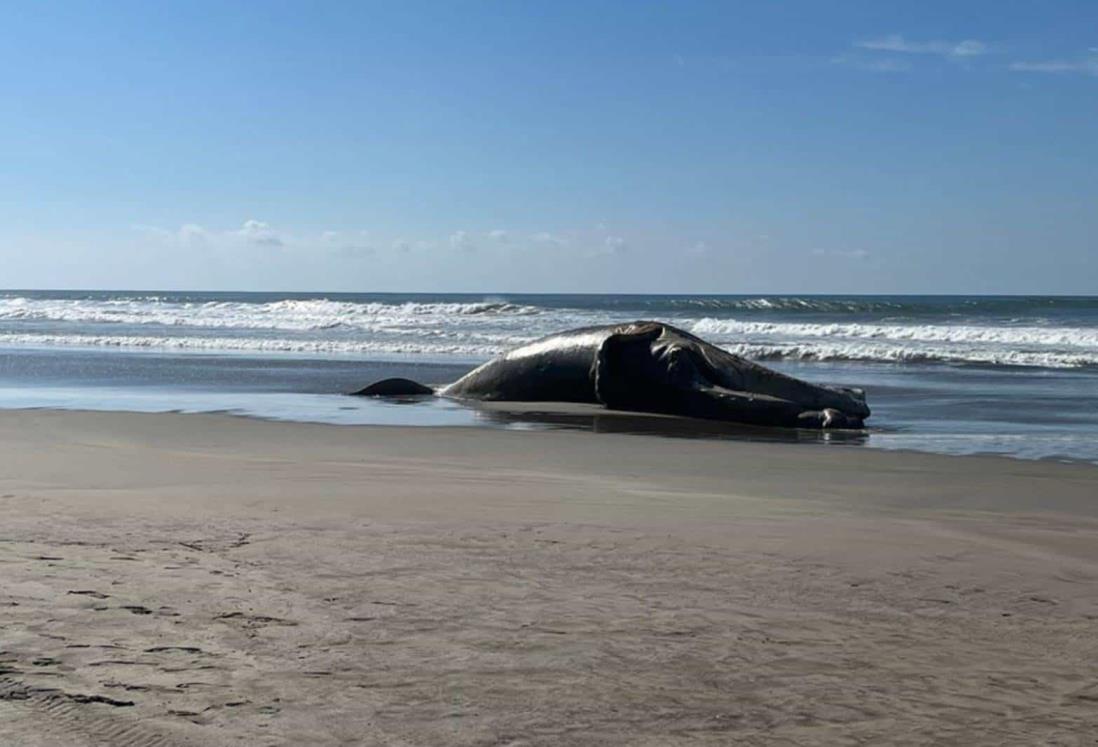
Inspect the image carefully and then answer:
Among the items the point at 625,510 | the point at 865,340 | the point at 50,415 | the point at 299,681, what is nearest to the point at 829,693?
the point at 299,681

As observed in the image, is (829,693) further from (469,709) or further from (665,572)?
(665,572)

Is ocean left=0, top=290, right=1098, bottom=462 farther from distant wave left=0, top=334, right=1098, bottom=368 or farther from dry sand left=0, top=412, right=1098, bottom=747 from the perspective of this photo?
dry sand left=0, top=412, right=1098, bottom=747

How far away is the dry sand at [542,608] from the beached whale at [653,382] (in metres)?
3.60

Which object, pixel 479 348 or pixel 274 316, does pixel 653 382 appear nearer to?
pixel 479 348

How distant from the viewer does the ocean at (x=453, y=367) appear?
38.2 ft

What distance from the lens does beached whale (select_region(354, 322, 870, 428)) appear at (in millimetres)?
11555

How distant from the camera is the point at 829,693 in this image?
3.44m

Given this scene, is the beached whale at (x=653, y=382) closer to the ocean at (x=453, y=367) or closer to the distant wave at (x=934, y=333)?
the ocean at (x=453, y=367)

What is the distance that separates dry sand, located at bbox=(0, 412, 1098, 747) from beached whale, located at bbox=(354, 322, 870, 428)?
3604mm

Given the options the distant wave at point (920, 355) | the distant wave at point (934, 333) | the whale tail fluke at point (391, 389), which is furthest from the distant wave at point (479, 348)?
the whale tail fluke at point (391, 389)

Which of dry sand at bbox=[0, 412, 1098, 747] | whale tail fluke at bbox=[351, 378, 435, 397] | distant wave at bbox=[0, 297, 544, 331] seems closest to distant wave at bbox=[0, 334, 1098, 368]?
distant wave at bbox=[0, 297, 544, 331]

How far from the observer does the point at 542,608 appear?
4281 millimetres

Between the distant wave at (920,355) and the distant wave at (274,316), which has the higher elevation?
the distant wave at (274,316)

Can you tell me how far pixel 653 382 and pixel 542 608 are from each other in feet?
27.2
